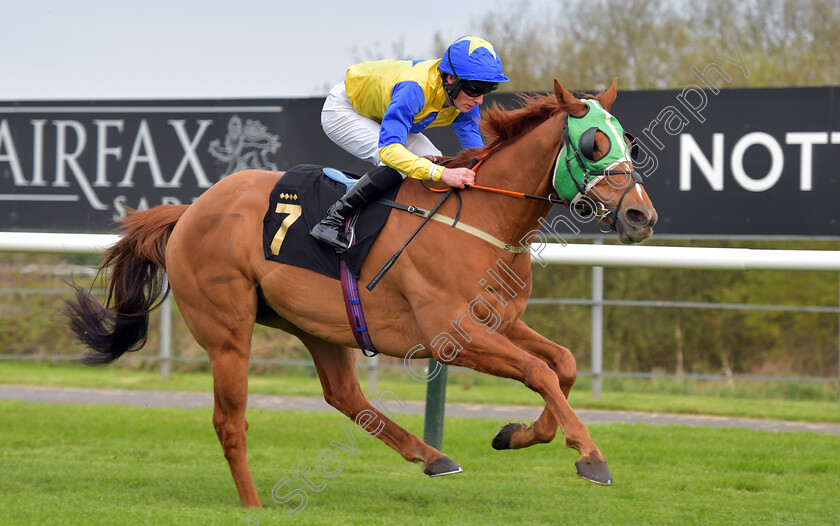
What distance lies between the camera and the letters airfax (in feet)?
27.7

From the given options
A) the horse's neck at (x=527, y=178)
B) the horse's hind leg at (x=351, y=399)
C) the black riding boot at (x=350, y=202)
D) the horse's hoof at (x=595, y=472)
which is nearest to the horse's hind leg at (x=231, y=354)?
the horse's hind leg at (x=351, y=399)

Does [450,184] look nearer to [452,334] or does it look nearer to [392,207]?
[392,207]

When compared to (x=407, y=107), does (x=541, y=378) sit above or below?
below

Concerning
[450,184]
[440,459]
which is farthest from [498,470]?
[450,184]

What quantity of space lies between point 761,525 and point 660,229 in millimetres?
3980

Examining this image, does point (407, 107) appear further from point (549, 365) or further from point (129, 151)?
point (129, 151)

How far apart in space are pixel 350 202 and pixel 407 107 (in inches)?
19.2

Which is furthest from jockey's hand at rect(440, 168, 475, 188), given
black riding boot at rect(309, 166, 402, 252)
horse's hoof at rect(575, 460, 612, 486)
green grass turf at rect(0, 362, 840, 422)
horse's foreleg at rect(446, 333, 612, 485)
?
green grass turf at rect(0, 362, 840, 422)

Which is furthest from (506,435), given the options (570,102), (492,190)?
(570,102)

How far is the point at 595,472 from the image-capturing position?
3525mm

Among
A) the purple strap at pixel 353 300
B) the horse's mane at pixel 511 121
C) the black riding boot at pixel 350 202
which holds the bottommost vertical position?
the purple strap at pixel 353 300

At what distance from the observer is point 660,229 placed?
7.76m

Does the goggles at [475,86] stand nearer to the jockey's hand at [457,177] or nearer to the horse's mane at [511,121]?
the horse's mane at [511,121]

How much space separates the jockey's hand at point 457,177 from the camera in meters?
4.09
